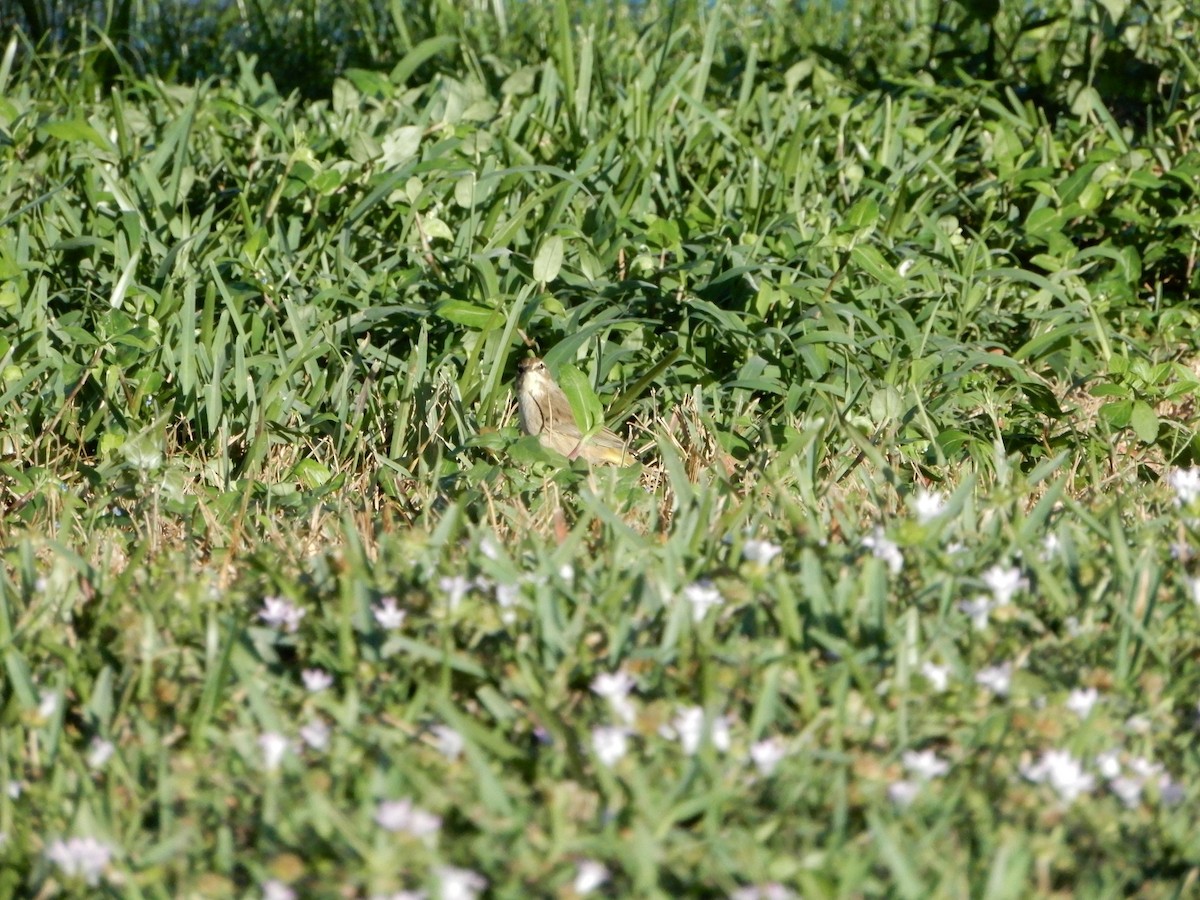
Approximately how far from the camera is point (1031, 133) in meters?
5.28

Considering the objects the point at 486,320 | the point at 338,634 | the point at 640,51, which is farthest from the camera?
the point at 640,51

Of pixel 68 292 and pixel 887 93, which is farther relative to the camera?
pixel 887 93

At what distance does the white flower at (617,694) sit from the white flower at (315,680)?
1.36ft

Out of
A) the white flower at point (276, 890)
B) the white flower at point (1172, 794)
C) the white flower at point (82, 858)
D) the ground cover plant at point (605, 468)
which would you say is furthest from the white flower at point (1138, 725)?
the white flower at point (82, 858)

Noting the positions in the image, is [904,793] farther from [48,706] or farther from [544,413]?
[544,413]

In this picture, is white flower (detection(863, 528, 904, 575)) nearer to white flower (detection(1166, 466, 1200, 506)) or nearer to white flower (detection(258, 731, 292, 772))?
white flower (detection(1166, 466, 1200, 506))

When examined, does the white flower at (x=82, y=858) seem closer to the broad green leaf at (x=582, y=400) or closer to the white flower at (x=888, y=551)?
the white flower at (x=888, y=551)

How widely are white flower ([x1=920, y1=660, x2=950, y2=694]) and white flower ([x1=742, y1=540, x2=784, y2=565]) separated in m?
0.36

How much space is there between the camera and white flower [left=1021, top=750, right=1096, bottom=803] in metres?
2.16

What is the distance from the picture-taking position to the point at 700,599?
2.58 metres

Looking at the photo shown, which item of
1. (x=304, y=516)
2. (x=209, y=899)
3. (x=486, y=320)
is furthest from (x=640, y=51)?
(x=209, y=899)

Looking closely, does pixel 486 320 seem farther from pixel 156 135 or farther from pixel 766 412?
pixel 156 135

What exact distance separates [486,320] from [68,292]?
1.17 m

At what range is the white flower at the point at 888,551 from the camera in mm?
2713
